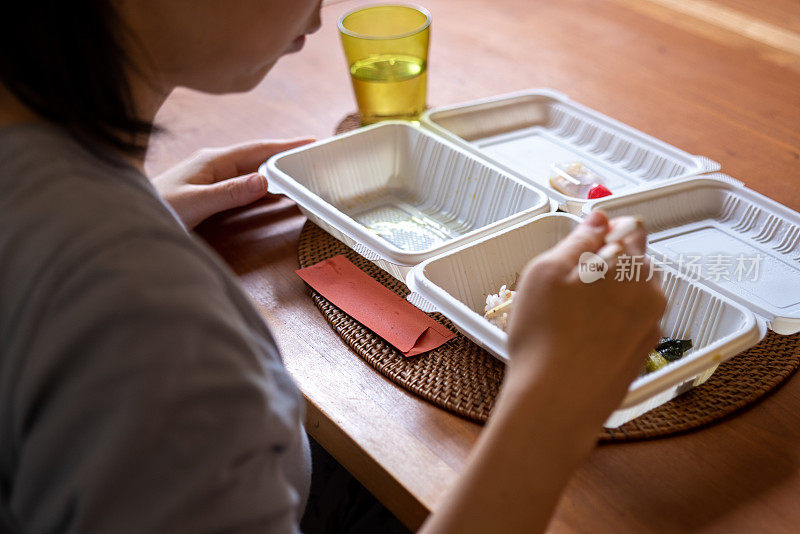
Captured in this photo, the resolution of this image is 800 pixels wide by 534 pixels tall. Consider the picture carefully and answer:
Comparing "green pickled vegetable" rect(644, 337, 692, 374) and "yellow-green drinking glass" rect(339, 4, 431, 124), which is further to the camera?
"yellow-green drinking glass" rect(339, 4, 431, 124)

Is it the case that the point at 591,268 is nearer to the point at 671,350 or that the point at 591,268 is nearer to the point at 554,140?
the point at 671,350

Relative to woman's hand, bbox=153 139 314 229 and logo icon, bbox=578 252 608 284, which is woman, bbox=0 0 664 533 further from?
woman's hand, bbox=153 139 314 229

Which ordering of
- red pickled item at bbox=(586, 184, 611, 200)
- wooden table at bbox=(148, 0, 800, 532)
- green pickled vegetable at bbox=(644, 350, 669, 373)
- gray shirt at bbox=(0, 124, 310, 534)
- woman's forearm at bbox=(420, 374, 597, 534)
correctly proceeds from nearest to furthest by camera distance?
1. gray shirt at bbox=(0, 124, 310, 534)
2. woman's forearm at bbox=(420, 374, 597, 534)
3. wooden table at bbox=(148, 0, 800, 532)
4. green pickled vegetable at bbox=(644, 350, 669, 373)
5. red pickled item at bbox=(586, 184, 611, 200)

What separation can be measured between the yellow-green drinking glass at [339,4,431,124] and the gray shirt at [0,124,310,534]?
78 centimetres

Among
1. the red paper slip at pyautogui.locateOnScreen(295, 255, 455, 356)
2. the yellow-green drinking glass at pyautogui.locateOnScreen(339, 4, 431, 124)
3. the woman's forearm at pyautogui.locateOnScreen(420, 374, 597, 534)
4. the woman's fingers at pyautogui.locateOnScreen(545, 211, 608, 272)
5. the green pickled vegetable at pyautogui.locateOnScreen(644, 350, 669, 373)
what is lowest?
the red paper slip at pyautogui.locateOnScreen(295, 255, 455, 356)

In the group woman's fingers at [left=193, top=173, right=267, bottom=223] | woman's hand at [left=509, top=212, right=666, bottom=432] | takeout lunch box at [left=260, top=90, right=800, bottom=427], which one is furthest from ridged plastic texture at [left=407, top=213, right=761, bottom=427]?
woman's fingers at [left=193, top=173, right=267, bottom=223]

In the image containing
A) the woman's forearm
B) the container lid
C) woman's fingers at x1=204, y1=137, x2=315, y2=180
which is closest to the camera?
the woman's forearm

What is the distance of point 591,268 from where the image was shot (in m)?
0.61

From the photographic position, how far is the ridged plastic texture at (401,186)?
1.07 meters

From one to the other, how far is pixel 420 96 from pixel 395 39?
0.11m

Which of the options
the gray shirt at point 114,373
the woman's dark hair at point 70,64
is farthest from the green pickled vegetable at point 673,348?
the woman's dark hair at point 70,64

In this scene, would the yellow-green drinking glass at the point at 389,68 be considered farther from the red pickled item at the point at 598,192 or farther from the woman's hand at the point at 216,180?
the red pickled item at the point at 598,192

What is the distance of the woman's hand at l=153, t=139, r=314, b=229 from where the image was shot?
107 cm

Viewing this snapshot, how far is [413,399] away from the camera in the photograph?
31.6 inches
